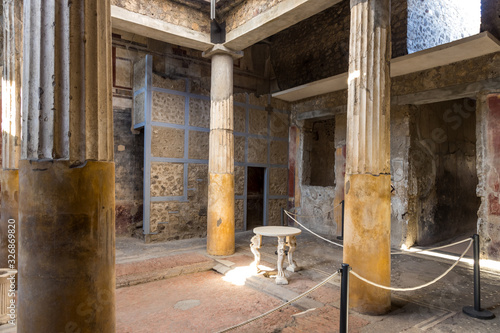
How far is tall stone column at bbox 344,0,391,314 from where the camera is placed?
3.71m

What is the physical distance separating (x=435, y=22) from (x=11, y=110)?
30.1 feet

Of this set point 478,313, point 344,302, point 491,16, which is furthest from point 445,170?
point 344,302

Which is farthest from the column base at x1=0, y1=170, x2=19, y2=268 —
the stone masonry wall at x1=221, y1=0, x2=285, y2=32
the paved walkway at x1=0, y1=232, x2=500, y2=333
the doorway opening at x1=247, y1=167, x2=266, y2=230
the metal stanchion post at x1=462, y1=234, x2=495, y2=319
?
the doorway opening at x1=247, y1=167, x2=266, y2=230

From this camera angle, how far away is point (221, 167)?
6.48m

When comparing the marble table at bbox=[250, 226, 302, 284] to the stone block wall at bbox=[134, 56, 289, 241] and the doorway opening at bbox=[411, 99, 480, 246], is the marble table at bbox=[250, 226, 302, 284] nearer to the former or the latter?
the stone block wall at bbox=[134, 56, 289, 241]

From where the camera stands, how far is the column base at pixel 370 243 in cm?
369

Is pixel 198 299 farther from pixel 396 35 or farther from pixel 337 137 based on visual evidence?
pixel 396 35

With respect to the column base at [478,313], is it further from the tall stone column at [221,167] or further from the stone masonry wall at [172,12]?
the stone masonry wall at [172,12]

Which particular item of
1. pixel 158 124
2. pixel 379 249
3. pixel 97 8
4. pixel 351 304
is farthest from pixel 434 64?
pixel 97 8

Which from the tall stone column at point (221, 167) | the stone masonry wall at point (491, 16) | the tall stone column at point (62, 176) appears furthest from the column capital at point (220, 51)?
the tall stone column at point (62, 176)

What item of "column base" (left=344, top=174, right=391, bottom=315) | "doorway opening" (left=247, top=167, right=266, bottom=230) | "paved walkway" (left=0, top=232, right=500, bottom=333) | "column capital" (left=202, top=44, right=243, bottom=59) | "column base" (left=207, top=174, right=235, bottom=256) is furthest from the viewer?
"doorway opening" (left=247, top=167, right=266, bottom=230)

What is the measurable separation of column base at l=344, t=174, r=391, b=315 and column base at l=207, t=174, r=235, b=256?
3149 mm

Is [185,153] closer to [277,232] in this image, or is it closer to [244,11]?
[244,11]

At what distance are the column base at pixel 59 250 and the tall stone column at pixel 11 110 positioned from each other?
10.7 ft
